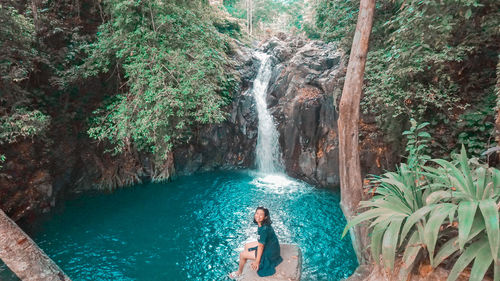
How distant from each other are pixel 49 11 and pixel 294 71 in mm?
9217

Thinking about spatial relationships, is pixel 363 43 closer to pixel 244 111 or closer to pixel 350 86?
pixel 350 86

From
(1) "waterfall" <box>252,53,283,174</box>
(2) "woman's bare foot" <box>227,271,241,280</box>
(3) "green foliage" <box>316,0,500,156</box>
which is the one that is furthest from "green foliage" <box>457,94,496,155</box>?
(1) "waterfall" <box>252,53,283,174</box>

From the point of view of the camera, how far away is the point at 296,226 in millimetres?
6832

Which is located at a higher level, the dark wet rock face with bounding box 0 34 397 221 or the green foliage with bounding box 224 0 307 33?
the green foliage with bounding box 224 0 307 33

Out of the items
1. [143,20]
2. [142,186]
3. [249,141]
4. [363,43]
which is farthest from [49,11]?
[363,43]

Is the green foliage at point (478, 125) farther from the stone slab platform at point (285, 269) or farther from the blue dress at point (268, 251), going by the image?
the blue dress at point (268, 251)

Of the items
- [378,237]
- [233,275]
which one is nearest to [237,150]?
[233,275]

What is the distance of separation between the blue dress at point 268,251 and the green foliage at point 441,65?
349cm

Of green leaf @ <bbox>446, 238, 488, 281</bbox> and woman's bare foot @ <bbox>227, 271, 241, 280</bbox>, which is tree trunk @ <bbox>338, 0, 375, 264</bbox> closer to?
green leaf @ <bbox>446, 238, 488, 281</bbox>

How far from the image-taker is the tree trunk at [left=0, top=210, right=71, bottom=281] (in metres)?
2.71

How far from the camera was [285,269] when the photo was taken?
4168 mm

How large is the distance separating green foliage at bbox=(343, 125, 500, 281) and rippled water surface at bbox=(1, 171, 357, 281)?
3.32m

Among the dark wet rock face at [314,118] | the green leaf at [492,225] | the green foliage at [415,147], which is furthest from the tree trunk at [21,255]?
the dark wet rock face at [314,118]

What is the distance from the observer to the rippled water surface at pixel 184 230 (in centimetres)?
538
